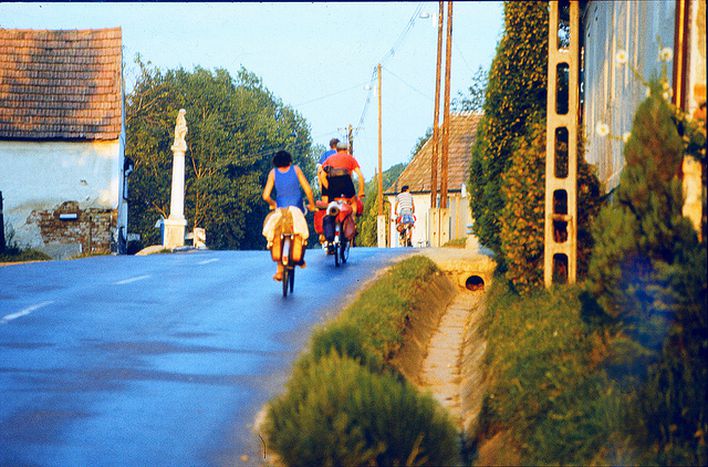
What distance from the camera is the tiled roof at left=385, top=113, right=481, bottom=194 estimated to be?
182 feet

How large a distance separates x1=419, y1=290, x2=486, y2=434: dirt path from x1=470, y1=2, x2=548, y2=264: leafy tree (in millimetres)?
1168

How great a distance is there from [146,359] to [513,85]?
5.90 meters

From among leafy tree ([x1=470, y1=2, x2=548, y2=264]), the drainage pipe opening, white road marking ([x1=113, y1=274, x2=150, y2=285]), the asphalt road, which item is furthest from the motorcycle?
leafy tree ([x1=470, y1=2, x2=548, y2=264])

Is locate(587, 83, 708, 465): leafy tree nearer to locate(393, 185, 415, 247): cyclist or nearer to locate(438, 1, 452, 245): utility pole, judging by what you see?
locate(393, 185, 415, 247): cyclist

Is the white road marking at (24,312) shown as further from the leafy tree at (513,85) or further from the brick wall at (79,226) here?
the brick wall at (79,226)

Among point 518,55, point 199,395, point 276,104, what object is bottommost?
point 199,395

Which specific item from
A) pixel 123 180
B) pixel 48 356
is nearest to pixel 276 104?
pixel 123 180

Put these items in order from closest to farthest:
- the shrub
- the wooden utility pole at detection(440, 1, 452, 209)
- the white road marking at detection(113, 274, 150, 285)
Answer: the shrub → the white road marking at detection(113, 274, 150, 285) → the wooden utility pole at detection(440, 1, 452, 209)

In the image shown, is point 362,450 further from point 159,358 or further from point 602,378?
point 159,358

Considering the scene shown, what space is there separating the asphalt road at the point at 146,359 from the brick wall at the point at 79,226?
22.1 metres

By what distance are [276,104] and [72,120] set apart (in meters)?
42.9

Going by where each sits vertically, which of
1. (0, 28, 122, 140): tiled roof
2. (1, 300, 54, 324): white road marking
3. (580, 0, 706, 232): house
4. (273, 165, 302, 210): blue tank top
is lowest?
(1, 300, 54, 324): white road marking

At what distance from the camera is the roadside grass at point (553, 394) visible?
632 cm

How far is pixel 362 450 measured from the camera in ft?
20.1
